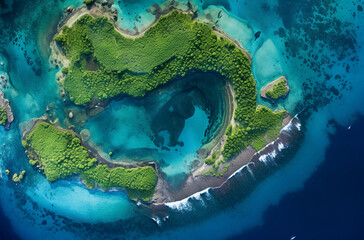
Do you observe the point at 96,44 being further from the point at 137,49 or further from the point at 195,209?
the point at 195,209

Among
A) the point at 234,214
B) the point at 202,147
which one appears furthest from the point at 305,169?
the point at 202,147

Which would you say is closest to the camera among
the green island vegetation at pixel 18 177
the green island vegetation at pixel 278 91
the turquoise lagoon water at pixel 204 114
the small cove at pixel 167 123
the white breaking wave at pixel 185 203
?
the green island vegetation at pixel 278 91

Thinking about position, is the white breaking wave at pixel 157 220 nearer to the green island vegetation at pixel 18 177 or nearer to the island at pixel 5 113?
the green island vegetation at pixel 18 177

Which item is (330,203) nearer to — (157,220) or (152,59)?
(157,220)

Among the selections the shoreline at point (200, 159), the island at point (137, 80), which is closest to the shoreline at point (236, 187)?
the shoreline at point (200, 159)

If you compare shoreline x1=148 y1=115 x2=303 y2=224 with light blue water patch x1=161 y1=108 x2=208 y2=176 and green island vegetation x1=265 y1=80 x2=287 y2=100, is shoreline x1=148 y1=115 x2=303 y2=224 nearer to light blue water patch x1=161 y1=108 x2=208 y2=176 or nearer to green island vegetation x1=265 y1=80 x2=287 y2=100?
green island vegetation x1=265 y1=80 x2=287 y2=100

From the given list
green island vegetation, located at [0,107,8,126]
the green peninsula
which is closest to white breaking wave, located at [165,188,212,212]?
the green peninsula
